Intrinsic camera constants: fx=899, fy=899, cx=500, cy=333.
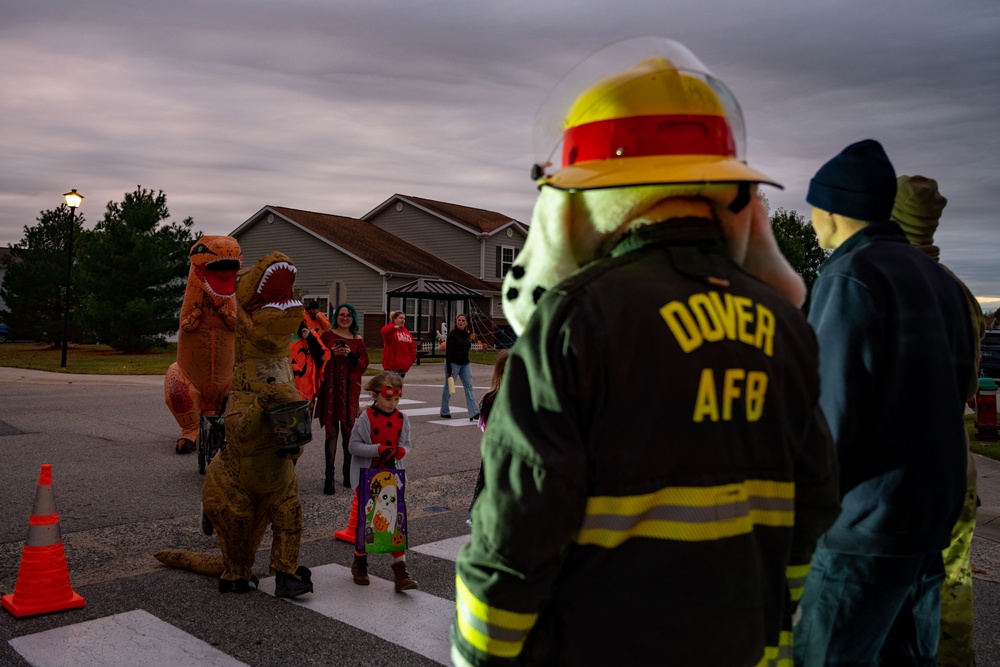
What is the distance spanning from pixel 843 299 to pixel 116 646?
3.71m

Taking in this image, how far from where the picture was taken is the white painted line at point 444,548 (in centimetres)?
625

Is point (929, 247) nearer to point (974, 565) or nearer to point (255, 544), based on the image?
point (974, 565)

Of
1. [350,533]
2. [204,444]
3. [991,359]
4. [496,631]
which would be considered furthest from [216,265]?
[991,359]

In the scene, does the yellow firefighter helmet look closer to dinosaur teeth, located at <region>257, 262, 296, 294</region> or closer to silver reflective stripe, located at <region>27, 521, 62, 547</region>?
dinosaur teeth, located at <region>257, 262, 296, 294</region>

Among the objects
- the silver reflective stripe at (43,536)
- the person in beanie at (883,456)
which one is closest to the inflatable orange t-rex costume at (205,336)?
the silver reflective stripe at (43,536)

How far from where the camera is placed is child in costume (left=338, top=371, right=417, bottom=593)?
18.4 ft

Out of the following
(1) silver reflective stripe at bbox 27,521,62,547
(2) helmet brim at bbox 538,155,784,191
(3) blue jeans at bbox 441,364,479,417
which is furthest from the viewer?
(3) blue jeans at bbox 441,364,479,417

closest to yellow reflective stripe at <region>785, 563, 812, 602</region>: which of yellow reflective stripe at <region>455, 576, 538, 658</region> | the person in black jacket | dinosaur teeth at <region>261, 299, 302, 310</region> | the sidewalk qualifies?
yellow reflective stripe at <region>455, 576, 538, 658</region>

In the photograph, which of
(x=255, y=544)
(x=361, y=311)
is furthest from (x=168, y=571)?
(x=361, y=311)

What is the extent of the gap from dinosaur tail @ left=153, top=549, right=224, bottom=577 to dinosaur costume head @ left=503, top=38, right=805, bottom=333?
13.8 ft

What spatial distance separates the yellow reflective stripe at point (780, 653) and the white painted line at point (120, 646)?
286 centimetres

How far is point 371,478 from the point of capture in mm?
5508

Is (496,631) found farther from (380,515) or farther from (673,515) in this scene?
(380,515)

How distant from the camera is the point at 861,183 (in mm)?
3119
